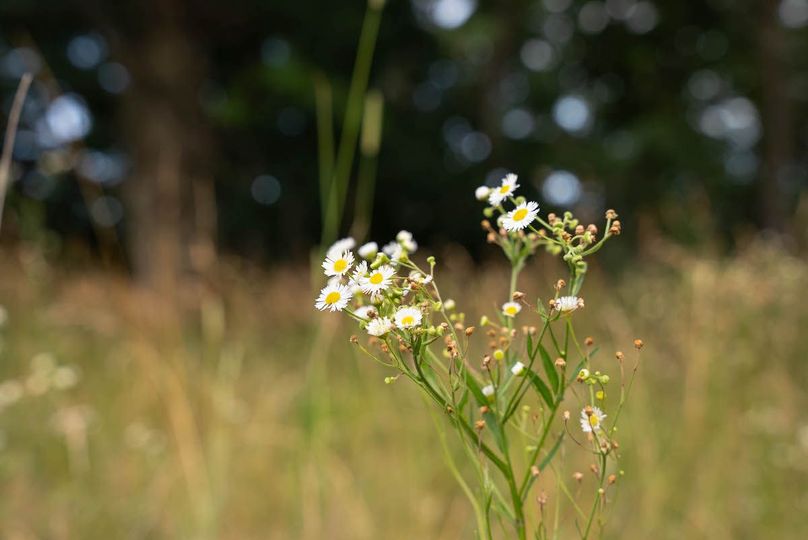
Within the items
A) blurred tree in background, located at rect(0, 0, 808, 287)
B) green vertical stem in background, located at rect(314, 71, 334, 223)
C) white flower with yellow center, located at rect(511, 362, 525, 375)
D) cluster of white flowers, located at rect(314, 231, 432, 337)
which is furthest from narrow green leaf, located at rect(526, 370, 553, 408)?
blurred tree in background, located at rect(0, 0, 808, 287)

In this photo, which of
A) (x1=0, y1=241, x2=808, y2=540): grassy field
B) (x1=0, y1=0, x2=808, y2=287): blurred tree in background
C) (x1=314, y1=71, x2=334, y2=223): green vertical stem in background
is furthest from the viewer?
(x1=0, y1=0, x2=808, y2=287): blurred tree in background

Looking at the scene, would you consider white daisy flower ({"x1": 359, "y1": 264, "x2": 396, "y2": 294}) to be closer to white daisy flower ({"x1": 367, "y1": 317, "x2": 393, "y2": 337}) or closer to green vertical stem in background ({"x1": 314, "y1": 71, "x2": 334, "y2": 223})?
white daisy flower ({"x1": 367, "y1": 317, "x2": 393, "y2": 337})

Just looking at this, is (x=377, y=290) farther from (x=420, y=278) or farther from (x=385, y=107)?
(x=385, y=107)

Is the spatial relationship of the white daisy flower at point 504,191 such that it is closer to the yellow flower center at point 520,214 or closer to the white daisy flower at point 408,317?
the yellow flower center at point 520,214

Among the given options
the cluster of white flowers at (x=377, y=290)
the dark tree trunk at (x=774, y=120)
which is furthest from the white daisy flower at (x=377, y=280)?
the dark tree trunk at (x=774, y=120)

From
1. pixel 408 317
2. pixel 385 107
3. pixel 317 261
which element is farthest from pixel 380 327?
pixel 385 107

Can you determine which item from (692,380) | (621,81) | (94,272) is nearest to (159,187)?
(94,272)
